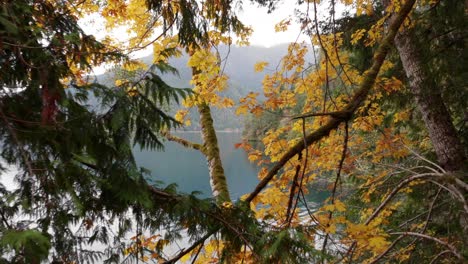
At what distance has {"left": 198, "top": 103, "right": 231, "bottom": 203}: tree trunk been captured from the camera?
Result: 184 inches

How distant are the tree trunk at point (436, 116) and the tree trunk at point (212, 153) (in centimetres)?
288

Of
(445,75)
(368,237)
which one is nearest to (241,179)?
(445,75)

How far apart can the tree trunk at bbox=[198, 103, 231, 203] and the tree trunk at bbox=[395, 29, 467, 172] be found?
2883 millimetres

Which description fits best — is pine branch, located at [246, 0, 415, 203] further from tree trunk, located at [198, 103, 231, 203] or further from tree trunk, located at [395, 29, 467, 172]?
tree trunk, located at [395, 29, 467, 172]

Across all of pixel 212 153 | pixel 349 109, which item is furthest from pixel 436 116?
pixel 212 153

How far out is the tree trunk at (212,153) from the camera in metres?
4.68

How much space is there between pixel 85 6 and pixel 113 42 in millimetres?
697

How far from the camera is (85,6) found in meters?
4.40

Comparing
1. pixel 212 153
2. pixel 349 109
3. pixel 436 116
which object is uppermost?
pixel 349 109

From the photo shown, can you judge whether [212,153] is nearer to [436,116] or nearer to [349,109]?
[349,109]

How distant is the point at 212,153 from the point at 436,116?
312 cm

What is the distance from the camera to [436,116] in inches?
189

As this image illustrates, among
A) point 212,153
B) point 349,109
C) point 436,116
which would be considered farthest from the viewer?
point 212,153

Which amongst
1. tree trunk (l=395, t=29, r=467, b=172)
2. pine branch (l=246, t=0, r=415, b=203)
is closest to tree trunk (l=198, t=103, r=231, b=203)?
pine branch (l=246, t=0, r=415, b=203)
